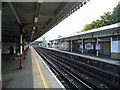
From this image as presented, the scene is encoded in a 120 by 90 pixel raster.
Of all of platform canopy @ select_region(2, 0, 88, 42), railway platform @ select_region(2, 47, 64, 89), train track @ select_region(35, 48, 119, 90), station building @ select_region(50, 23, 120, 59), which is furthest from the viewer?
station building @ select_region(50, 23, 120, 59)

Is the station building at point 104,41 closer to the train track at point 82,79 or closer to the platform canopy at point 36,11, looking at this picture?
the train track at point 82,79

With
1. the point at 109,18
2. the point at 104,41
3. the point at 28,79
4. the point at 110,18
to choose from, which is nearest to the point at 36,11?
the point at 28,79

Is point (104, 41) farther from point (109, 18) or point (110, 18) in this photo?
point (109, 18)

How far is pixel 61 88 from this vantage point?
14.2 feet

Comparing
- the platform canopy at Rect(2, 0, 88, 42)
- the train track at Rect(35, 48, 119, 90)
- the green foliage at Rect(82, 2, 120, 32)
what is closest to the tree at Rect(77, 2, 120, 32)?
the green foliage at Rect(82, 2, 120, 32)

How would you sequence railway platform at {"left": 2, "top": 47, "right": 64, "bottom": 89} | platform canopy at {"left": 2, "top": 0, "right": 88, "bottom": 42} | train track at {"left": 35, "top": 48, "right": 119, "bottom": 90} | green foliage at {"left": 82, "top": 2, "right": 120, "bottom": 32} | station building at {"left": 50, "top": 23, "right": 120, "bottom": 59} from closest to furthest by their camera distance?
railway platform at {"left": 2, "top": 47, "right": 64, "bottom": 89}, platform canopy at {"left": 2, "top": 0, "right": 88, "bottom": 42}, train track at {"left": 35, "top": 48, "right": 119, "bottom": 90}, station building at {"left": 50, "top": 23, "right": 120, "bottom": 59}, green foliage at {"left": 82, "top": 2, "right": 120, "bottom": 32}

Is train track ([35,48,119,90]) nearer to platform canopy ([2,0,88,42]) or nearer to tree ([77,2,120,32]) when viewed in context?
platform canopy ([2,0,88,42])

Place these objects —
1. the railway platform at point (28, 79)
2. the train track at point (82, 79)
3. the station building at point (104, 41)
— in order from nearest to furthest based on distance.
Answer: the railway platform at point (28, 79) → the train track at point (82, 79) → the station building at point (104, 41)

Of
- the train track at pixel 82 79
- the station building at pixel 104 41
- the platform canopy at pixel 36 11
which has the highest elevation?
the platform canopy at pixel 36 11

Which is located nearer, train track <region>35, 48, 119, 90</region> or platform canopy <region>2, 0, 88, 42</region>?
platform canopy <region>2, 0, 88, 42</region>

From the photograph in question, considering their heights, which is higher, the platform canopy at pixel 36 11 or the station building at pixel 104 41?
the platform canopy at pixel 36 11

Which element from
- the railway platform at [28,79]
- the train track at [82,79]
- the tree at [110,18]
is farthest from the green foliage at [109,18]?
the railway platform at [28,79]

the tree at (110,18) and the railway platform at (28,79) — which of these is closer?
the railway platform at (28,79)

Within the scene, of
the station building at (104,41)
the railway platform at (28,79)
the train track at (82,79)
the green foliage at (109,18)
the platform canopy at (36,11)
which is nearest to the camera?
the railway platform at (28,79)
